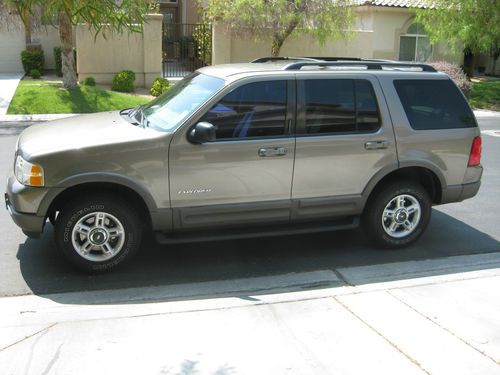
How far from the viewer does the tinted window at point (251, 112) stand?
545 centimetres

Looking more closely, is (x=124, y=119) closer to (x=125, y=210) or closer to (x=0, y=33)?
(x=125, y=210)

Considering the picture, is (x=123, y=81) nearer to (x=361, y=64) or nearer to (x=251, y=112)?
(x=361, y=64)

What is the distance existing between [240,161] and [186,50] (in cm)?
2032

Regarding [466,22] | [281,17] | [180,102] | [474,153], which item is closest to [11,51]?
[281,17]

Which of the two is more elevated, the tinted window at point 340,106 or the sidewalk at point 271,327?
the tinted window at point 340,106

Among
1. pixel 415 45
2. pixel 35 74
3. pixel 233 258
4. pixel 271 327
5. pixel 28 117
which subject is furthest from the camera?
pixel 415 45

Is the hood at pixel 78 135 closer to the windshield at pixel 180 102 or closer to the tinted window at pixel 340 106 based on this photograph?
the windshield at pixel 180 102

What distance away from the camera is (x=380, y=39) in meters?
27.0

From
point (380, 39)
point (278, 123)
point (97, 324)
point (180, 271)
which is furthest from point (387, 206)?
point (380, 39)

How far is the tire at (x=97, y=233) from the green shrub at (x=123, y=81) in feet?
50.1

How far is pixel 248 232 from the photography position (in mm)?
5719

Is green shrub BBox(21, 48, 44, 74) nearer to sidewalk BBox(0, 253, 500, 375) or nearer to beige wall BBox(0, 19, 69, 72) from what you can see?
beige wall BBox(0, 19, 69, 72)

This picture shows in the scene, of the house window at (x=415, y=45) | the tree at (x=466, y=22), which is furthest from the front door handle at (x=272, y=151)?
the house window at (x=415, y=45)

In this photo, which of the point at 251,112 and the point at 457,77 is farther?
the point at 457,77
